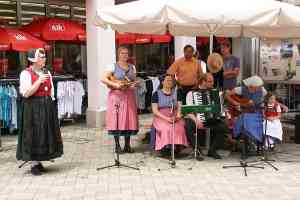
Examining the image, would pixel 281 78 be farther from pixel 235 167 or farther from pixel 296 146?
pixel 235 167

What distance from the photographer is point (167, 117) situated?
8391mm

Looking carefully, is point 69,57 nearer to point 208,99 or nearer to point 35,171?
point 208,99

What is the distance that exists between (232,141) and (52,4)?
759cm

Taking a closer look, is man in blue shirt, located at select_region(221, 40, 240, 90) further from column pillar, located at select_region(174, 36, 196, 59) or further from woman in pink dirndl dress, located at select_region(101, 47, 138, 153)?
column pillar, located at select_region(174, 36, 196, 59)

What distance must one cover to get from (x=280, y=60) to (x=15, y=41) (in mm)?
5932

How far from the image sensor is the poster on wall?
1223cm

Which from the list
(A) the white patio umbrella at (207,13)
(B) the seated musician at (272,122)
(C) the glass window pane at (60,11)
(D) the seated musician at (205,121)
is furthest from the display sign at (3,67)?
(B) the seated musician at (272,122)

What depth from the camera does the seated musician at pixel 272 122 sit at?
8.73 metres

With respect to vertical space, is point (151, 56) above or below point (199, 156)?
above

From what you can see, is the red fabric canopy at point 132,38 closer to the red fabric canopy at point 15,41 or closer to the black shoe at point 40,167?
the red fabric canopy at point 15,41

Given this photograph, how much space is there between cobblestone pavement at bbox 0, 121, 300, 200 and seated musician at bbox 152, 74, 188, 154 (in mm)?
324

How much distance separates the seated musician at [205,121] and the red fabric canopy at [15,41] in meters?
4.16

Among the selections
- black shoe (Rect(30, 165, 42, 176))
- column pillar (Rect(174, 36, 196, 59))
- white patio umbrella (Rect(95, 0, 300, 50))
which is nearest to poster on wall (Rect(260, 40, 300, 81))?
column pillar (Rect(174, 36, 196, 59))

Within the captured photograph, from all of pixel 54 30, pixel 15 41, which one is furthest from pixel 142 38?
pixel 15 41
